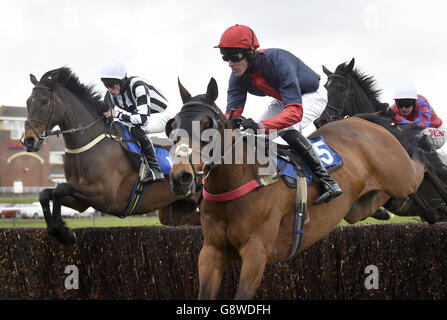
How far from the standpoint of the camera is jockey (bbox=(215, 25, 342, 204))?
143 inches

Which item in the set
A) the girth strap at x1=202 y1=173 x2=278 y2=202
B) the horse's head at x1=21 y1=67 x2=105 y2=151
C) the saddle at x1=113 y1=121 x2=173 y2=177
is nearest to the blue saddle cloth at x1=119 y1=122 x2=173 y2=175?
the saddle at x1=113 y1=121 x2=173 y2=177

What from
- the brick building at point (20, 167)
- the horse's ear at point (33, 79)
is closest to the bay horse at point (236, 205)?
the horse's ear at point (33, 79)

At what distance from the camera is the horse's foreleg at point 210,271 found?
330 cm

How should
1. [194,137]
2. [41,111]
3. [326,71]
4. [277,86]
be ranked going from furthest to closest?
[326,71]
[41,111]
[277,86]
[194,137]

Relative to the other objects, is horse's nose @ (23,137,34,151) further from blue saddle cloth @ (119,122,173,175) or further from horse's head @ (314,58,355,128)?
horse's head @ (314,58,355,128)

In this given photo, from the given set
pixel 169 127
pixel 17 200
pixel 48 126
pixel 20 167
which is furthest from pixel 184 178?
pixel 20 167

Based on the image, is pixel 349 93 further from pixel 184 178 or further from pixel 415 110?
pixel 184 178

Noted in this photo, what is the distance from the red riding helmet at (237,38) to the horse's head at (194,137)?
525 mm

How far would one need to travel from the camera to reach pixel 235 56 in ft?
12.1

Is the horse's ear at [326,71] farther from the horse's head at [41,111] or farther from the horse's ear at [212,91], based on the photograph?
the horse's ear at [212,91]

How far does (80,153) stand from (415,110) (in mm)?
3452
